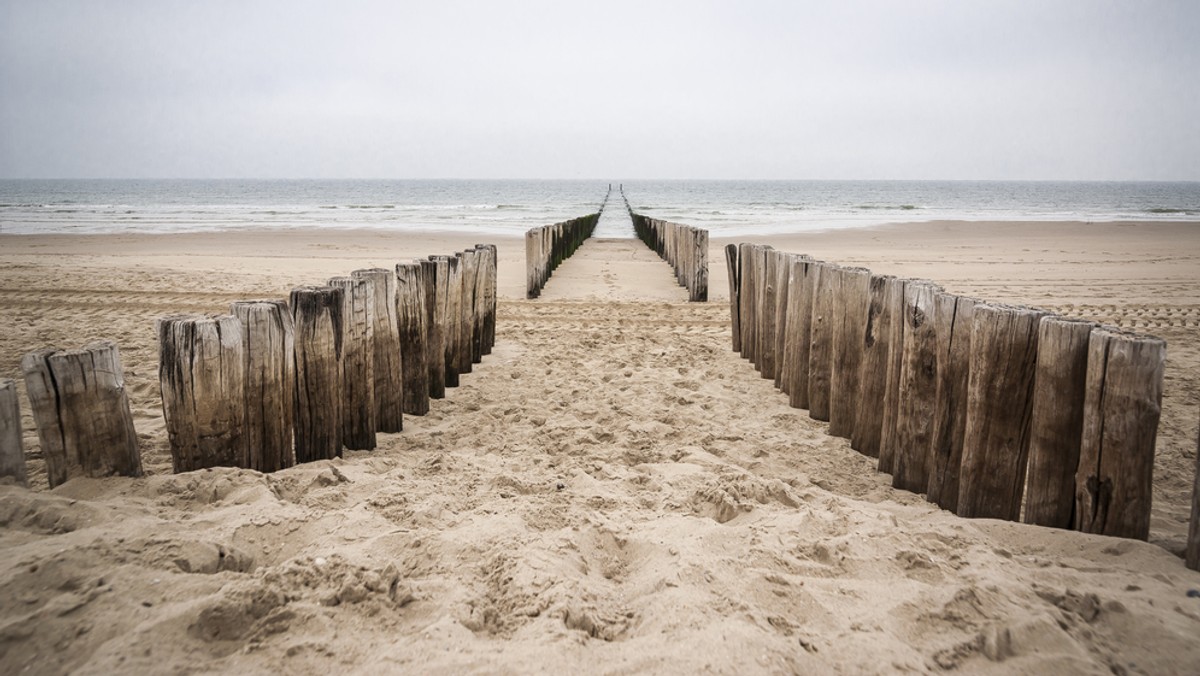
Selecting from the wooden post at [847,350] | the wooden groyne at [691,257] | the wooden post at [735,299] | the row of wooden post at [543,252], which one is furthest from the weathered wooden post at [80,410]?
the wooden groyne at [691,257]

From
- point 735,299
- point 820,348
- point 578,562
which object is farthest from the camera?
point 735,299

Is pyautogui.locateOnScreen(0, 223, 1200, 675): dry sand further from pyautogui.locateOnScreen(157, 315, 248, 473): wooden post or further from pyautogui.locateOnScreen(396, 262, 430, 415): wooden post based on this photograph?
pyautogui.locateOnScreen(396, 262, 430, 415): wooden post

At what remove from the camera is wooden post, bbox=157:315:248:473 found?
306cm

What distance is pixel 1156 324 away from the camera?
24.9 feet

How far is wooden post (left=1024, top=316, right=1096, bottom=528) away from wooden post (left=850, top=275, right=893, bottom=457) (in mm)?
998

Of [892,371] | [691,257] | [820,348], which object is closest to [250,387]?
[892,371]

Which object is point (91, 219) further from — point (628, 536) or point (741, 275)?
point (628, 536)

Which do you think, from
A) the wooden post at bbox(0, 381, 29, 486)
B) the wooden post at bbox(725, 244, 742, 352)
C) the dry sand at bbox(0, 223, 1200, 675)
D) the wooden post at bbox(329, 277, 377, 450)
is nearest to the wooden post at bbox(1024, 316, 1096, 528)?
the dry sand at bbox(0, 223, 1200, 675)

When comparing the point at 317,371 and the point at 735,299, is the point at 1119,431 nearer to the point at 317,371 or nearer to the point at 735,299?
the point at 317,371

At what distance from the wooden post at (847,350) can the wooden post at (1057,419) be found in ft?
4.21

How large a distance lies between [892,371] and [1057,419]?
3.10 ft

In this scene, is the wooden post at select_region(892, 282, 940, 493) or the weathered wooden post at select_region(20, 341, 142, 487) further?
the wooden post at select_region(892, 282, 940, 493)

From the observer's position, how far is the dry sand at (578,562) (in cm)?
197

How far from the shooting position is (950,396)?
10.7ft
